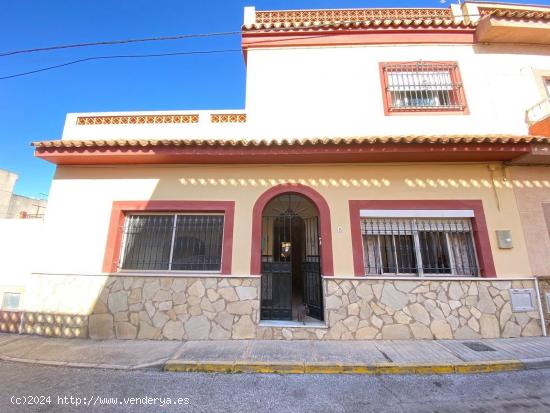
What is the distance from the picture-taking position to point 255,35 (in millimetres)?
7371

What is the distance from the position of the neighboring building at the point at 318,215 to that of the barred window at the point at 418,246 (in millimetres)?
32

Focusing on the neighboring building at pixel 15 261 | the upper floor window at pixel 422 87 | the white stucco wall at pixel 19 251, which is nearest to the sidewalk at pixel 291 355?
the neighboring building at pixel 15 261

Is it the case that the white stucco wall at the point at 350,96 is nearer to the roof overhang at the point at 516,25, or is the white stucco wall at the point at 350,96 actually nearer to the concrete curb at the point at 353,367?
the roof overhang at the point at 516,25

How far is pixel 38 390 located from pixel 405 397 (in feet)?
16.8

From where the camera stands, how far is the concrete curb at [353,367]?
3848 millimetres

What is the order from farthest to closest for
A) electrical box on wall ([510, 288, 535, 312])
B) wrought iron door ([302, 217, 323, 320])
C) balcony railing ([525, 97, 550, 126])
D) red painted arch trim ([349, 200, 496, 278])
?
1. balcony railing ([525, 97, 550, 126])
2. wrought iron door ([302, 217, 323, 320])
3. red painted arch trim ([349, 200, 496, 278])
4. electrical box on wall ([510, 288, 535, 312])

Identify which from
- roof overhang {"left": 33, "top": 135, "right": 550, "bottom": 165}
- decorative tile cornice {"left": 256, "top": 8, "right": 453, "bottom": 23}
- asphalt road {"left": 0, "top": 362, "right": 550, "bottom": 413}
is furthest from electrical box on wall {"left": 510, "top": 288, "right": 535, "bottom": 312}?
decorative tile cornice {"left": 256, "top": 8, "right": 453, "bottom": 23}

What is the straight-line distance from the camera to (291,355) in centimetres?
427

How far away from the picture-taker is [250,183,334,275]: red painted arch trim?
17.6ft

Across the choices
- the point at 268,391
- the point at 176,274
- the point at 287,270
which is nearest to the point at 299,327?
the point at 287,270

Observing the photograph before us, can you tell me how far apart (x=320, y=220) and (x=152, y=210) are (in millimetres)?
4041

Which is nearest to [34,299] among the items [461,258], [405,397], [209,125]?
[209,125]

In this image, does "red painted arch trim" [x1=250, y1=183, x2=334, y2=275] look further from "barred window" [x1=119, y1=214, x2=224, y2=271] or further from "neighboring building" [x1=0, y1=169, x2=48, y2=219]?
"neighboring building" [x1=0, y1=169, x2=48, y2=219]

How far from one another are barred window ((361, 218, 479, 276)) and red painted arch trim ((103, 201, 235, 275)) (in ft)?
10.4
